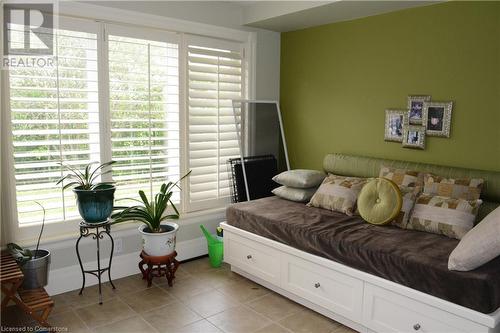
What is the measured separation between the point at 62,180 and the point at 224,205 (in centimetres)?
170

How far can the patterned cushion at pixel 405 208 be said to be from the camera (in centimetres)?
291

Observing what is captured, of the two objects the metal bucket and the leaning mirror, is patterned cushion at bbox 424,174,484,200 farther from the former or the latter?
the metal bucket

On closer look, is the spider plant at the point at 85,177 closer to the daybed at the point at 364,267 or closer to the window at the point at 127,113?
the window at the point at 127,113

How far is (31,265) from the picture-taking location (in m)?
2.71

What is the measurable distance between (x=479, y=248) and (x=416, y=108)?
5.13ft

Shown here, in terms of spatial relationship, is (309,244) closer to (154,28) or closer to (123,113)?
(123,113)

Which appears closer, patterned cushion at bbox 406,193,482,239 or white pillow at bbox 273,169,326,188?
patterned cushion at bbox 406,193,482,239

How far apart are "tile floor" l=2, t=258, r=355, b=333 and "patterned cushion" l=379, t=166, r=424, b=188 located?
47.4 inches

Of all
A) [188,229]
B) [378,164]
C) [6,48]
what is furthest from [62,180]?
[378,164]

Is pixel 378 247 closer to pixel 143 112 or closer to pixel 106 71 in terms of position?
pixel 143 112

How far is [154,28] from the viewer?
11.6 ft

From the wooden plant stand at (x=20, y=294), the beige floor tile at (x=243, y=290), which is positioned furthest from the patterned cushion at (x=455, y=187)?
the wooden plant stand at (x=20, y=294)

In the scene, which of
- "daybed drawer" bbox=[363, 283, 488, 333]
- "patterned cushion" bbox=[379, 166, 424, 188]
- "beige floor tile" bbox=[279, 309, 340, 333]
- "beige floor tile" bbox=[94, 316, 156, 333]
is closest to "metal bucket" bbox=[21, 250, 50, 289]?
"beige floor tile" bbox=[94, 316, 156, 333]

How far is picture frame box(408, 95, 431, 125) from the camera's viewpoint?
333 centimetres
